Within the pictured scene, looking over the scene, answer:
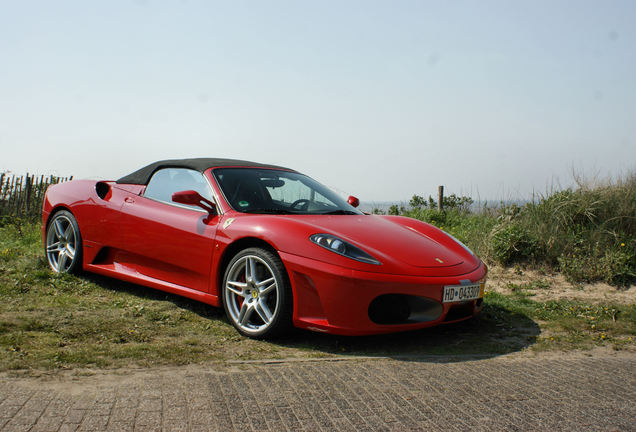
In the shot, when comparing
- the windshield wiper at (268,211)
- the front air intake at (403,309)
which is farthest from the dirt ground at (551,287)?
the windshield wiper at (268,211)

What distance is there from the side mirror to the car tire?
198 centimetres

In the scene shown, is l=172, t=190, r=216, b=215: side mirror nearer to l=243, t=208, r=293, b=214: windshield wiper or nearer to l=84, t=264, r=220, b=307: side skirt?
l=243, t=208, r=293, b=214: windshield wiper

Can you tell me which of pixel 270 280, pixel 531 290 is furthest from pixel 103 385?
pixel 531 290

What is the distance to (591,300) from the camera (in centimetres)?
641

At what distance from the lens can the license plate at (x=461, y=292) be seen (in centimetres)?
425

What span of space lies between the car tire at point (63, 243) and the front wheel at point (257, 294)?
2370 millimetres

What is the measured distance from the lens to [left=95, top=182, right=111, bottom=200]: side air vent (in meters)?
5.90

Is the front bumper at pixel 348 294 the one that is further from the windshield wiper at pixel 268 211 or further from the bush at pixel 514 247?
the bush at pixel 514 247

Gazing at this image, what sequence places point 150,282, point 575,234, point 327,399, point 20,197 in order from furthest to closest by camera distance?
point 20,197 < point 575,234 < point 150,282 < point 327,399

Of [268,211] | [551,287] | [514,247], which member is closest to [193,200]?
[268,211]

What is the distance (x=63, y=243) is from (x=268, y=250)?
3.11 m

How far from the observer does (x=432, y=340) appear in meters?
4.56

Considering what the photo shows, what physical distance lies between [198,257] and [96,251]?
166cm

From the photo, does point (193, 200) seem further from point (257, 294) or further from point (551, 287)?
point (551, 287)
